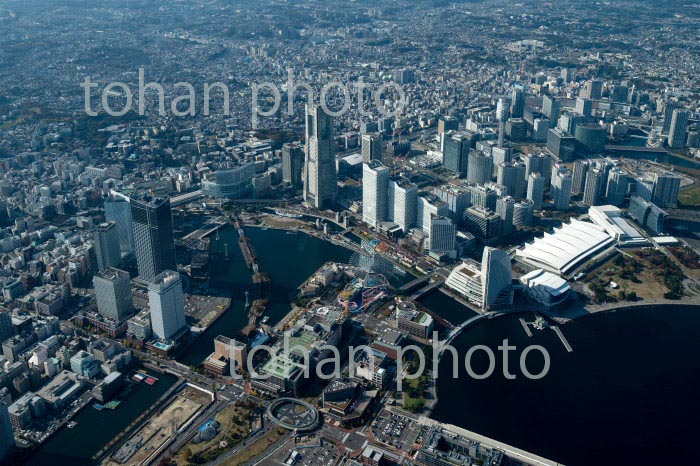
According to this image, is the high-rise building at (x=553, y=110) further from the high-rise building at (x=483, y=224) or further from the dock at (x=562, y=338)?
the dock at (x=562, y=338)

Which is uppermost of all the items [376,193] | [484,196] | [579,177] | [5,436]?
[376,193]

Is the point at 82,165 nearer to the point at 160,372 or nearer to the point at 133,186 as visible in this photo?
the point at 133,186

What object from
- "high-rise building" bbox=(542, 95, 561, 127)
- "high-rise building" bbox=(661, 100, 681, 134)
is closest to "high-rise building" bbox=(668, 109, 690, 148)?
"high-rise building" bbox=(661, 100, 681, 134)

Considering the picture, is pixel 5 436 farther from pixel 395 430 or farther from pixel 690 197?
pixel 690 197

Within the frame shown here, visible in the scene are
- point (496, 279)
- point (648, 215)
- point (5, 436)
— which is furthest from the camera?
point (648, 215)

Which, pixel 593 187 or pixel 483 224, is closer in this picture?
pixel 483 224

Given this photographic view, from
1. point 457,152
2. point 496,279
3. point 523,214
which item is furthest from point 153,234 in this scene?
point 457,152

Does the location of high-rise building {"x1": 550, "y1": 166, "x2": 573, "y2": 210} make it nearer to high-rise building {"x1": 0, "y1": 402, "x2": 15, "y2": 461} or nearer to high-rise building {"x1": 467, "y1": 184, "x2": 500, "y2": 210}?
high-rise building {"x1": 467, "y1": 184, "x2": 500, "y2": 210}

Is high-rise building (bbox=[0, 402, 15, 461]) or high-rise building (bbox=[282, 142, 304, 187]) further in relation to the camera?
high-rise building (bbox=[282, 142, 304, 187])
